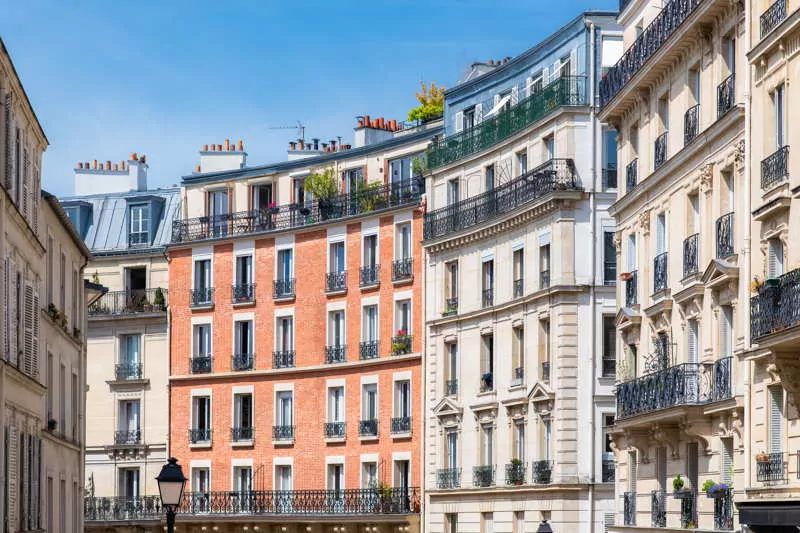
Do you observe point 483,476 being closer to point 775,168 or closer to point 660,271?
point 660,271

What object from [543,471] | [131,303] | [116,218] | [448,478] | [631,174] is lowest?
[448,478]

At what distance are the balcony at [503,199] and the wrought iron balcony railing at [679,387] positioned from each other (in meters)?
Answer: 12.6

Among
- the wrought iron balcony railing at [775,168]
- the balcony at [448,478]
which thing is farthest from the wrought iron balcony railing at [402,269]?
the wrought iron balcony railing at [775,168]

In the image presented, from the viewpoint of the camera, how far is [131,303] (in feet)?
260

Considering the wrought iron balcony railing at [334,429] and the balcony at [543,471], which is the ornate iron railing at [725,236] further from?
the wrought iron balcony railing at [334,429]

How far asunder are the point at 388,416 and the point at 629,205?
22.6 meters

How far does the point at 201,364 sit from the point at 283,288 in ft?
16.9

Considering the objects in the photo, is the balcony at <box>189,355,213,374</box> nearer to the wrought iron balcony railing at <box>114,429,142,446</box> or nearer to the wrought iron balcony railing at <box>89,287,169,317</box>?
the wrought iron balcony railing at <box>89,287,169,317</box>

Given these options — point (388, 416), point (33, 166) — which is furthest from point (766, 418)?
point (388, 416)

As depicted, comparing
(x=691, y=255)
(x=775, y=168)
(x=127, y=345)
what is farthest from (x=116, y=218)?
(x=775, y=168)

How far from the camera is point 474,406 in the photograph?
6334 centimetres

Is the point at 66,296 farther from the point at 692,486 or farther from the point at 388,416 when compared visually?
the point at 388,416

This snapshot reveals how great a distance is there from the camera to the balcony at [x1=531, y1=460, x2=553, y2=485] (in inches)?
2290

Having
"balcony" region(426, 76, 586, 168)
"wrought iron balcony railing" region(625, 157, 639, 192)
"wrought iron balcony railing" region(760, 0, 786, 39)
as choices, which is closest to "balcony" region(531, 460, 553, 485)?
"balcony" region(426, 76, 586, 168)
